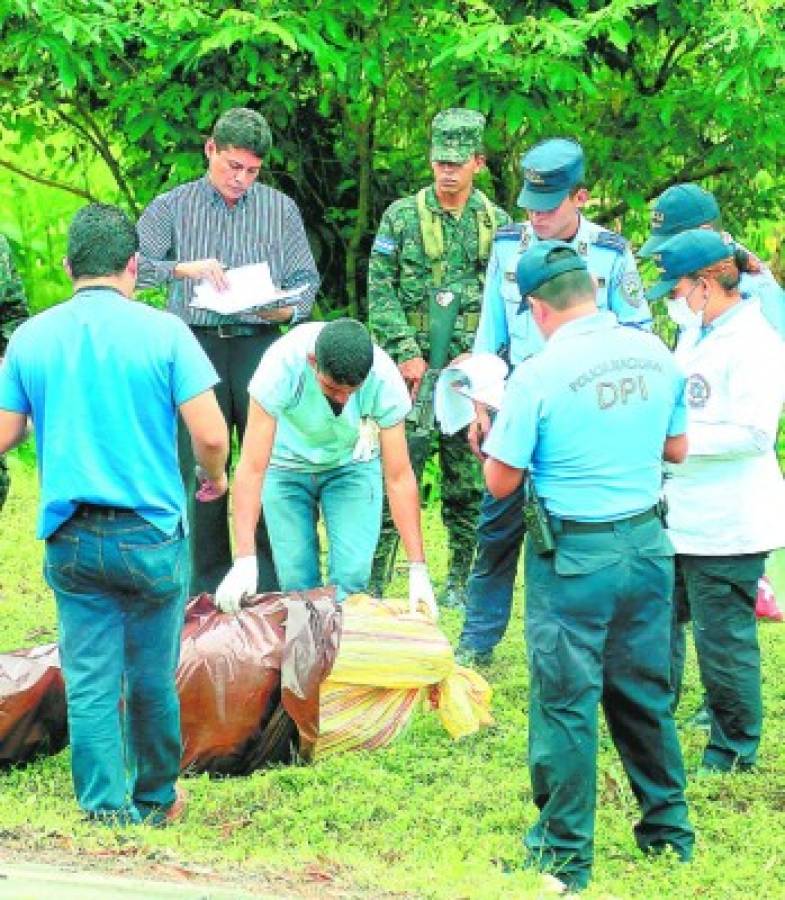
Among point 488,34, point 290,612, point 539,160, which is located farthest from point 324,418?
point 488,34

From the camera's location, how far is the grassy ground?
4.99m

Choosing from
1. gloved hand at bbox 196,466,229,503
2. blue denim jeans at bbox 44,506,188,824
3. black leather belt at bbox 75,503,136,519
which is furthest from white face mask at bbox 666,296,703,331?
black leather belt at bbox 75,503,136,519

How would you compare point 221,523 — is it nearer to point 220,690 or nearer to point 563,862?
point 220,690

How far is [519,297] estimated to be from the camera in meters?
7.20

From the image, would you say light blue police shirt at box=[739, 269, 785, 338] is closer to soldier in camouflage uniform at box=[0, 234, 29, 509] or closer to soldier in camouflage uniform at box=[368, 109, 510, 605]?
soldier in camouflage uniform at box=[368, 109, 510, 605]

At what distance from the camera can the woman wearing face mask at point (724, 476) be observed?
6129mm

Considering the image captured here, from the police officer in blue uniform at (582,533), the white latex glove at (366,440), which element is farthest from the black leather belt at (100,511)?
the white latex glove at (366,440)

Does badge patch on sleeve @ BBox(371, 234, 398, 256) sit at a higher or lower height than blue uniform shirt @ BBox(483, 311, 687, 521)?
higher

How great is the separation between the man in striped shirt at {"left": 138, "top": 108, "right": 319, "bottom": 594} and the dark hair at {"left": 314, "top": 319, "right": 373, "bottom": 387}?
4.86 ft

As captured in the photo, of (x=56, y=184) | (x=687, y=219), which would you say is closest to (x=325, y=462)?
(x=687, y=219)

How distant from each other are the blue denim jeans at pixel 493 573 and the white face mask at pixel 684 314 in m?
1.26

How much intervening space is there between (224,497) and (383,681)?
58.6 inches

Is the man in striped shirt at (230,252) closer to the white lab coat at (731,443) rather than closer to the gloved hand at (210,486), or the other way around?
the gloved hand at (210,486)

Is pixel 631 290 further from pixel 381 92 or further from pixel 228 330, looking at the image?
pixel 381 92
